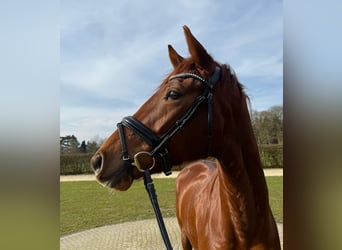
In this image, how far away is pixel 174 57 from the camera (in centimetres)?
193

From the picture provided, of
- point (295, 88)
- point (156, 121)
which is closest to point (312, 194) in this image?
point (295, 88)

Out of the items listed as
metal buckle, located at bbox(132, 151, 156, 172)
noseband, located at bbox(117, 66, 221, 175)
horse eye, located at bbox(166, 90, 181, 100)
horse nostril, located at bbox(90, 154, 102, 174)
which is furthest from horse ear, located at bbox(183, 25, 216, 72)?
horse nostril, located at bbox(90, 154, 102, 174)

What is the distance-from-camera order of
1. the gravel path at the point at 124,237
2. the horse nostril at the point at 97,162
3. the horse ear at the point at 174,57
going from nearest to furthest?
the horse nostril at the point at 97,162, the horse ear at the point at 174,57, the gravel path at the point at 124,237

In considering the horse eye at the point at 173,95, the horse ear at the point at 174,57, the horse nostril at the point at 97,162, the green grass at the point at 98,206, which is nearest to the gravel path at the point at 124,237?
the green grass at the point at 98,206

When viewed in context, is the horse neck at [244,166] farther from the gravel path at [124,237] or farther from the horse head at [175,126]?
the gravel path at [124,237]

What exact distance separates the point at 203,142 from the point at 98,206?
328 inches

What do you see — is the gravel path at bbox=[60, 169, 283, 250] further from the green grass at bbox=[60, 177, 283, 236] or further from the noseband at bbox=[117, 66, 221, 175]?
the noseband at bbox=[117, 66, 221, 175]

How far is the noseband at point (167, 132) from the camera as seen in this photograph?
5.27ft

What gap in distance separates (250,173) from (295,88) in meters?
0.66

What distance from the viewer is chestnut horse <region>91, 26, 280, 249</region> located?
1614 mm

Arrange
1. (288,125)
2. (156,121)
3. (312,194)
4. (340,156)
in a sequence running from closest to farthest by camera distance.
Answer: (340,156) → (312,194) → (288,125) → (156,121)

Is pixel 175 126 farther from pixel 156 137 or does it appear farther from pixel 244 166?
pixel 244 166

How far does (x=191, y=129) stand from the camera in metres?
1.68

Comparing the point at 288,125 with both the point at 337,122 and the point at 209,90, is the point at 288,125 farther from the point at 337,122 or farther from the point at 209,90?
Result: the point at 209,90
